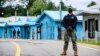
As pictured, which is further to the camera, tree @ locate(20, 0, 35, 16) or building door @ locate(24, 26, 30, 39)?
tree @ locate(20, 0, 35, 16)

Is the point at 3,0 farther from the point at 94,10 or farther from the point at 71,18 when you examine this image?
the point at 71,18

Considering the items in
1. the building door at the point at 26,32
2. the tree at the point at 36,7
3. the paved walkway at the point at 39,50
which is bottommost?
the paved walkway at the point at 39,50

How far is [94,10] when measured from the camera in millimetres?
41469

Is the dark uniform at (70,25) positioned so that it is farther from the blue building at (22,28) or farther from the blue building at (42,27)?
the blue building at (22,28)

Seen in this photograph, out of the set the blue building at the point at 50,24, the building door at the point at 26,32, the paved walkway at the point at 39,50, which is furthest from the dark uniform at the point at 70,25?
the building door at the point at 26,32

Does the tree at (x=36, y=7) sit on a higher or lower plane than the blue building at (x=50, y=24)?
higher

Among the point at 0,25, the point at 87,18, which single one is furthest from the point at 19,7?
the point at 87,18

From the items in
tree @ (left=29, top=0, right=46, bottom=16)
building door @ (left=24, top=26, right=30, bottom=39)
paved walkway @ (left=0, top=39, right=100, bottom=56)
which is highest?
tree @ (left=29, top=0, right=46, bottom=16)

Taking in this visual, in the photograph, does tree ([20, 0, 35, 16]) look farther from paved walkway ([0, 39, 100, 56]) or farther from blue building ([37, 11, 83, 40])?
paved walkway ([0, 39, 100, 56])

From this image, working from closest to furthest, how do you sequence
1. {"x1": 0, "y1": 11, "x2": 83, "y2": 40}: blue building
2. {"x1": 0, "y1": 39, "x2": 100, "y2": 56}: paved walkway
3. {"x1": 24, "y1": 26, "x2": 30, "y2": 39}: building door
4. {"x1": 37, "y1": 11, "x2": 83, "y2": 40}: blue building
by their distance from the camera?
{"x1": 0, "y1": 39, "x2": 100, "y2": 56}: paved walkway
{"x1": 37, "y1": 11, "x2": 83, "y2": 40}: blue building
{"x1": 0, "y1": 11, "x2": 83, "y2": 40}: blue building
{"x1": 24, "y1": 26, "x2": 30, "y2": 39}: building door

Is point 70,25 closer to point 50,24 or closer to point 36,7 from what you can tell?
point 50,24

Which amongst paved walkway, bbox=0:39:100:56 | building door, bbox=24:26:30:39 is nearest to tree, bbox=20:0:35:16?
building door, bbox=24:26:30:39

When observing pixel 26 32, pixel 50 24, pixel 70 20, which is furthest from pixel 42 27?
pixel 70 20

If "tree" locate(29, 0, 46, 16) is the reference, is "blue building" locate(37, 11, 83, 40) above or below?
below
